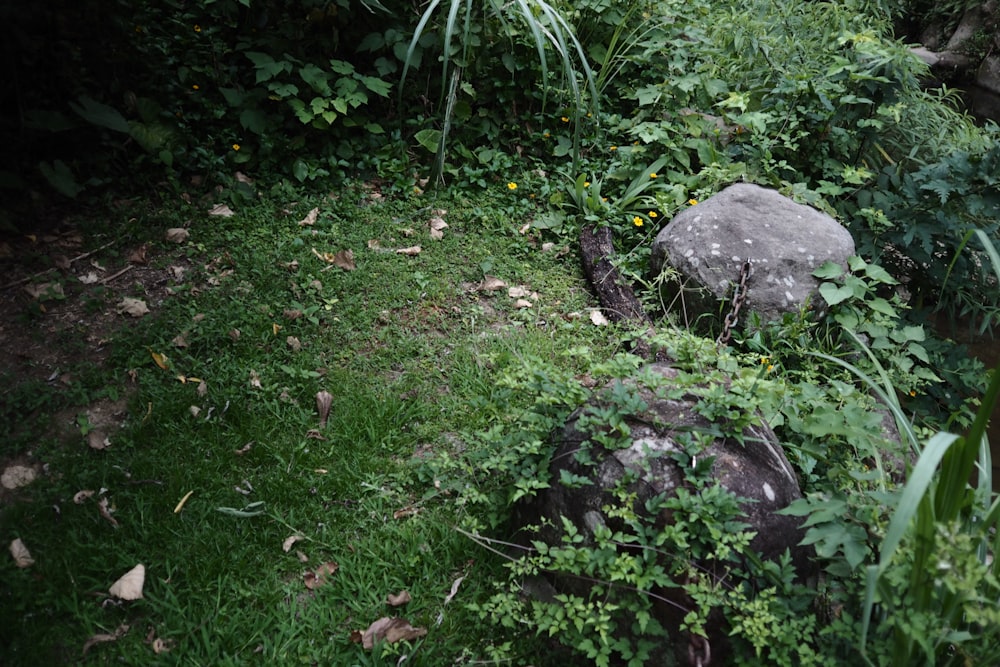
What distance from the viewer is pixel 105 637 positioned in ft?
6.86

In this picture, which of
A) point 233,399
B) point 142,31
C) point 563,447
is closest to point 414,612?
point 563,447

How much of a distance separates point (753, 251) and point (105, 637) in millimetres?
3238

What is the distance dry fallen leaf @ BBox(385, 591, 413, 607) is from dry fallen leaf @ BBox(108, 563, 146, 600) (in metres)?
0.79

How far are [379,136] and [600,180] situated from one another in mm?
1484

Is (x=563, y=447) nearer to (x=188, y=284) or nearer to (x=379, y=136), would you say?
(x=188, y=284)

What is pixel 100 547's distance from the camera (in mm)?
2307

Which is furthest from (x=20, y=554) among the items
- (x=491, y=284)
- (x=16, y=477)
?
(x=491, y=284)

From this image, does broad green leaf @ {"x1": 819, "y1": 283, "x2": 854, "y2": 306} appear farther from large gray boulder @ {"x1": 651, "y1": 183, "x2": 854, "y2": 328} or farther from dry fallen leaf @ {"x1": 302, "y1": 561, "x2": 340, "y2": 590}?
dry fallen leaf @ {"x1": 302, "y1": 561, "x2": 340, "y2": 590}

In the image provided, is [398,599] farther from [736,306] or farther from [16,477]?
[736,306]

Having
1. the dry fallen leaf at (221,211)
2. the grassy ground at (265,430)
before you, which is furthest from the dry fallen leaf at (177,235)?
the dry fallen leaf at (221,211)

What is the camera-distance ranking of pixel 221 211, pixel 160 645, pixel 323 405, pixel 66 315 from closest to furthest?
pixel 160 645 → pixel 323 405 → pixel 66 315 → pixel 221 211

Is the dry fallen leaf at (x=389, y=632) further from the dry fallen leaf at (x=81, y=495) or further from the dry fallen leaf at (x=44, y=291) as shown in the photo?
the dry fallen leaf at (x=44, y=291)

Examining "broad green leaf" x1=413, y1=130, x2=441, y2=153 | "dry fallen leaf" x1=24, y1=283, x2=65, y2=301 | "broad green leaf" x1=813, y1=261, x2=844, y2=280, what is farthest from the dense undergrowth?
"dry fallen leaf" x1=24, y1=283, x2=65, y2=301

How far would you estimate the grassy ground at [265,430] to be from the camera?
7.11ft
